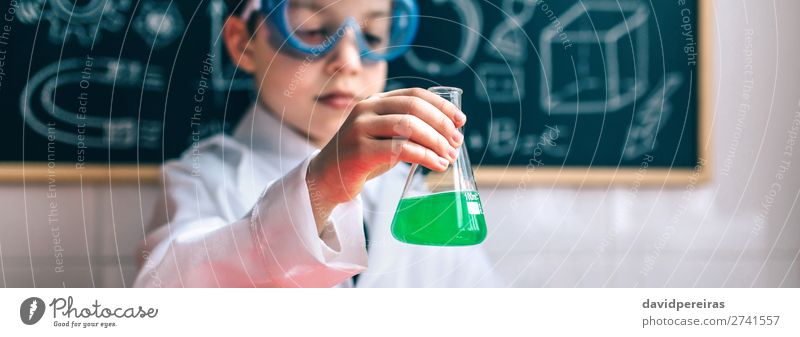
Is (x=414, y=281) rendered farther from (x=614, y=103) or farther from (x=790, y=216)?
(x=790, y=216)

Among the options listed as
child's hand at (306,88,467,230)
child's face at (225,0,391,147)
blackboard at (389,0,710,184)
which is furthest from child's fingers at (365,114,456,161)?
blackboard at (389,0,710,184)

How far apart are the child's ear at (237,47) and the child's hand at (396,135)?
351 mm

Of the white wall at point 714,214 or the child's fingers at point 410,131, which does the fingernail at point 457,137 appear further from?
the white wall at point 714,214

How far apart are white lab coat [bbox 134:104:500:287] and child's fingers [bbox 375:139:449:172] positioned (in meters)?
0.08

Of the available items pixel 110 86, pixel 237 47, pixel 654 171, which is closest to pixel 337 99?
pixel 237 47

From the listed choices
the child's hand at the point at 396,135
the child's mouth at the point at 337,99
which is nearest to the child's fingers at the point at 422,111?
the child's hand at the point at 396,135

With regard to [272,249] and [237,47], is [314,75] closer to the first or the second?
[237,47]

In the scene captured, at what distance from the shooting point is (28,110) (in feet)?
2.78

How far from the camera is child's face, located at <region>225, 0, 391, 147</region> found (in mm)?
813

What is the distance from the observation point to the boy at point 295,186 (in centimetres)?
62

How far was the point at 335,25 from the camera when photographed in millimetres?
851

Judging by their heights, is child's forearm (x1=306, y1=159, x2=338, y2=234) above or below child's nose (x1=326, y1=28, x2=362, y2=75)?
below

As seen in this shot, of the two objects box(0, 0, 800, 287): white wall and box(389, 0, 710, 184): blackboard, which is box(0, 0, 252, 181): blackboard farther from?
box(0, 0, 800, 287): white wall
